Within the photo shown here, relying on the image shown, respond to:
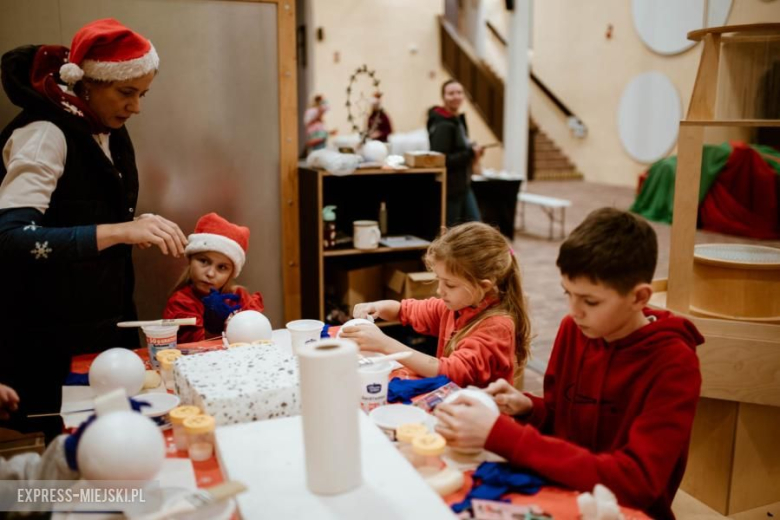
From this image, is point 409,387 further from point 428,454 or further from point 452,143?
point 452,143

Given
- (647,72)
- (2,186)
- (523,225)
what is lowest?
(523,225)

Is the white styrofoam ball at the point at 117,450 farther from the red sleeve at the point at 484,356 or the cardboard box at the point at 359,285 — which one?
the cardboard box at the point at 359,285

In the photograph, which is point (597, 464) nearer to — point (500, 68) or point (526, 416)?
point (526, 416)

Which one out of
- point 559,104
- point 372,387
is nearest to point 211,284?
point 372,387

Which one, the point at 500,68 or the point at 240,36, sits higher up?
the point at 500,68

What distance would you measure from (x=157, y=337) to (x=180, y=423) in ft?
1.96

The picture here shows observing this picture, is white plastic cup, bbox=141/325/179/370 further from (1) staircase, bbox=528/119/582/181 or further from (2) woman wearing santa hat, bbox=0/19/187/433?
(1) staircase, bbox=528/119/582/181

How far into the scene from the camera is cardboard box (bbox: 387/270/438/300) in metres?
3.81

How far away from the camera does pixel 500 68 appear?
13.3 metres

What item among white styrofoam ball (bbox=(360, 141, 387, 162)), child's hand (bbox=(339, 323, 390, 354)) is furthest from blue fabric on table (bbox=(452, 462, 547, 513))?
white styrofoam ball (bbox=(360, 141, 387, 162))

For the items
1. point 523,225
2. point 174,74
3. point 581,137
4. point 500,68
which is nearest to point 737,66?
point 174,74

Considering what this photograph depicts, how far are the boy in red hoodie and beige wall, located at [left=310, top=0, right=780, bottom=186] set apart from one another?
9.31 meters

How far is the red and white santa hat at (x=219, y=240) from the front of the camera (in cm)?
250

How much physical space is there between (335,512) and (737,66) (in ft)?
8.18
